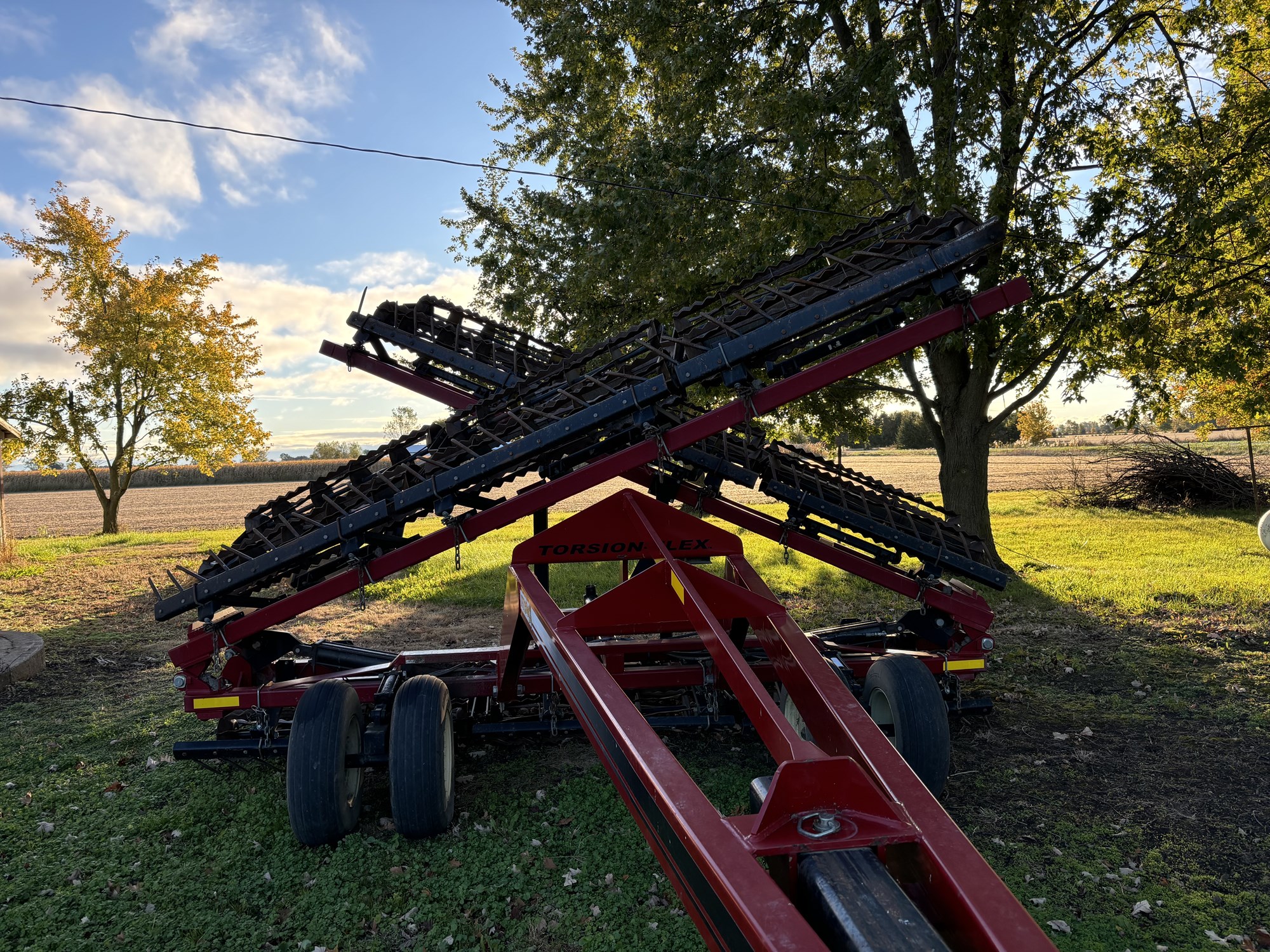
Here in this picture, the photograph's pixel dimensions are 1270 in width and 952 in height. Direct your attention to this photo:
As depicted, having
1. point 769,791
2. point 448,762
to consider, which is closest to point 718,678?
point 448,762

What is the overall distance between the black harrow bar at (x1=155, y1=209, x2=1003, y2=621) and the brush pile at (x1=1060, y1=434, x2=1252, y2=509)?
1817 centimetres

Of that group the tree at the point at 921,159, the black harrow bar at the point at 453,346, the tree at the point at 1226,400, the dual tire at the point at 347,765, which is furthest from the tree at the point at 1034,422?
the dual tire at the point at 347,765

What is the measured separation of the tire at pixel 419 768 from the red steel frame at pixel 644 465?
1030 mm

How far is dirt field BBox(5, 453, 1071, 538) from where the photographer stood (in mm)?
29422

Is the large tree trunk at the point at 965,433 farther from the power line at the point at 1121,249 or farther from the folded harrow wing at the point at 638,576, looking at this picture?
the folded harrow wing at the point at 638,576

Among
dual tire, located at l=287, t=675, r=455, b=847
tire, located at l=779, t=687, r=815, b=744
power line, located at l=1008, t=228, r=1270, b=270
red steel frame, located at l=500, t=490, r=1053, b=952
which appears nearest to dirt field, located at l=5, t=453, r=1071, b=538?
power line, located at l=1008, t=228, r=1270, b=270

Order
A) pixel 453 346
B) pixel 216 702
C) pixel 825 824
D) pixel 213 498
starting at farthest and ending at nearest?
1. pixel 213 498
2. pixel 453 346
3. pixel 216 702
4. pixel 825 824

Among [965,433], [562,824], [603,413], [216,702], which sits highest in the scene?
[603,413]

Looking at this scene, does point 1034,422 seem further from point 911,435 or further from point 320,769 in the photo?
point 320,769

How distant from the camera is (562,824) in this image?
502 cm

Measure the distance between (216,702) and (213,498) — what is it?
150 ft

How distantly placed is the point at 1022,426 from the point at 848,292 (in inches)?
1899

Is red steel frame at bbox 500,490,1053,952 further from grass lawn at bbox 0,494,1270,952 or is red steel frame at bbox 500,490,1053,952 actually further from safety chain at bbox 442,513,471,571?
grass lawn at bbox 0,494,1270,952

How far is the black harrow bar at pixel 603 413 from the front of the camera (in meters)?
4.85
